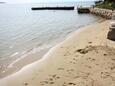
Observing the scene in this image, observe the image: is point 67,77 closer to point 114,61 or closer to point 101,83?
point 101,83

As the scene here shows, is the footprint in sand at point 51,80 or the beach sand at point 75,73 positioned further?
the footprint in sand at point 51,80

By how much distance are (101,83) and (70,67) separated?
2.24m

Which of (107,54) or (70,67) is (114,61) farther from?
(70,67)

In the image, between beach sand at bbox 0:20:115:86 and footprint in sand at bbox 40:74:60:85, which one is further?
footprint in sand at bbox 40:74:60:85

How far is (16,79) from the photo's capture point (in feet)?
31.3

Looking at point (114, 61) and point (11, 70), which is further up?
point (114, 61)

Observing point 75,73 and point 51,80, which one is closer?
point 51,80

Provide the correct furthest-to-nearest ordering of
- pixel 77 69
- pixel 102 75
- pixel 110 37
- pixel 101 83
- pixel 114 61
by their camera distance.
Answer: pixel 110 37 → pixel 114 61 → pixel 77 69 → pixel 102 75 → pixel 101 83

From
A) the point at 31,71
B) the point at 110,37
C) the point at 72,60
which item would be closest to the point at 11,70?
the point at 31,71

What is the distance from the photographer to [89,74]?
28.5 ft

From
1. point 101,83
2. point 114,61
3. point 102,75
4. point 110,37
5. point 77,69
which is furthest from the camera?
point 110,37

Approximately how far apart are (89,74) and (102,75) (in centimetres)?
48

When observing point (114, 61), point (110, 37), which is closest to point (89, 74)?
point (114, 61)

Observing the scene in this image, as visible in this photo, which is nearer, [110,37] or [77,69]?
[77,69]
